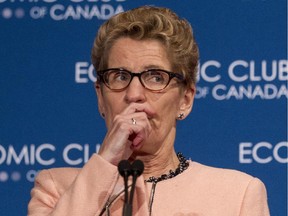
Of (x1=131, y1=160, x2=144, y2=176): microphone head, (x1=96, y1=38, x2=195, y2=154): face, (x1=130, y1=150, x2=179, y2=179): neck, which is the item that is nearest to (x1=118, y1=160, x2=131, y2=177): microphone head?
(x1=131, y1=160, x2=144, y2=176): microphone head

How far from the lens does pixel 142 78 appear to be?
8.28ft

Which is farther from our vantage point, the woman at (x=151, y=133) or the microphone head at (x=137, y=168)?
the woman at (x=151, y=133)

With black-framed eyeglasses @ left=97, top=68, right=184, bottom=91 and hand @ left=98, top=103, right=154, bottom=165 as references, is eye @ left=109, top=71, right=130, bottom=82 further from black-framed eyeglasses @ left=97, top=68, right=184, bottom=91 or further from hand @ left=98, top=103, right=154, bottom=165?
hand @ left=98, top=103, right=154, bottom=165

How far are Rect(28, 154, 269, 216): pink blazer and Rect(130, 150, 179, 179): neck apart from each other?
0.04 metres

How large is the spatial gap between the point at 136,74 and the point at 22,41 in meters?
1.27

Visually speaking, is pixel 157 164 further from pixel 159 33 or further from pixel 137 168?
pixel 137 168

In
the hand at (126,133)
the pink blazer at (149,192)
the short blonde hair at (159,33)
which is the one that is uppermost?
the short blonde hair at (159,33)

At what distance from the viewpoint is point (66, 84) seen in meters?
3.64

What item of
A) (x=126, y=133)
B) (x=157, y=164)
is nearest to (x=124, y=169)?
(x=126, y=133)

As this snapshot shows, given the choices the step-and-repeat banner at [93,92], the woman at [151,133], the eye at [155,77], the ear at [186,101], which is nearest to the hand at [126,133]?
the woman at [151,133]

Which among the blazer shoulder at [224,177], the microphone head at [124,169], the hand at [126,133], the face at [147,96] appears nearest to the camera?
the microphone head at [124,169]

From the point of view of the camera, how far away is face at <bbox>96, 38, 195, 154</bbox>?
2.50 m

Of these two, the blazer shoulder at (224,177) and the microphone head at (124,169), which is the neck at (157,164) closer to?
the blazer shoulder at (224,177)

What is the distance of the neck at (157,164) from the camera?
103 inches
